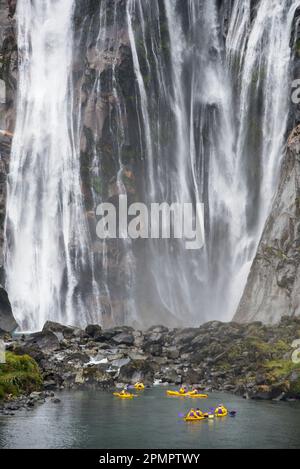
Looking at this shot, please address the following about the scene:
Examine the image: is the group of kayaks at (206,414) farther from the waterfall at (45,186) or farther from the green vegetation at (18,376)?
the waterfall at (45,186)

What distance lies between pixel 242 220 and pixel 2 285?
21.8m

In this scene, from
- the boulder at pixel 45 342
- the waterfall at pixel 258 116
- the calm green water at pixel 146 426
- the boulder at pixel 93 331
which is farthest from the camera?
the waterfall at pixel 258 116

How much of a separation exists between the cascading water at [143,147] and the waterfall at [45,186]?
0.12 m

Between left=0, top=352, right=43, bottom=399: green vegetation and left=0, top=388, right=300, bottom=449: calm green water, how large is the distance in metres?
2.15

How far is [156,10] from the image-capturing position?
74500 millimetres

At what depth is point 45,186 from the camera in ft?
229

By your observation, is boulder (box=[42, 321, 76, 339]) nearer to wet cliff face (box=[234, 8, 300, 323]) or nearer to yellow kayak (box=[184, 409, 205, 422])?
wet cliff face (box=[234, 8, 300, 323])

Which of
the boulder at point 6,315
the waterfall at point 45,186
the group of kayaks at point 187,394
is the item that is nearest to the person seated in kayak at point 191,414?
the group of kayaks at point 187,394

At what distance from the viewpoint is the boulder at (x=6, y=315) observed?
5930cm

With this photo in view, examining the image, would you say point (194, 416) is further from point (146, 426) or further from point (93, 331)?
point (93, 331)

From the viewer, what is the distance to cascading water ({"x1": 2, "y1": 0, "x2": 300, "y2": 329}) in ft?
214

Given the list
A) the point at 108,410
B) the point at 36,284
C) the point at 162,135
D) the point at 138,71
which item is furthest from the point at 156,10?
the point at 108,410

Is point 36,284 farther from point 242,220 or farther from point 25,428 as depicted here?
point 25,428

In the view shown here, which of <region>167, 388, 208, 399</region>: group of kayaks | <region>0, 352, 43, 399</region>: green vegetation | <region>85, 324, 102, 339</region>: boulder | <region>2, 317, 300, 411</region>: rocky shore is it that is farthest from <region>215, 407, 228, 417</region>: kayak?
<region>85, 324, 102, 339</region>: boulder
